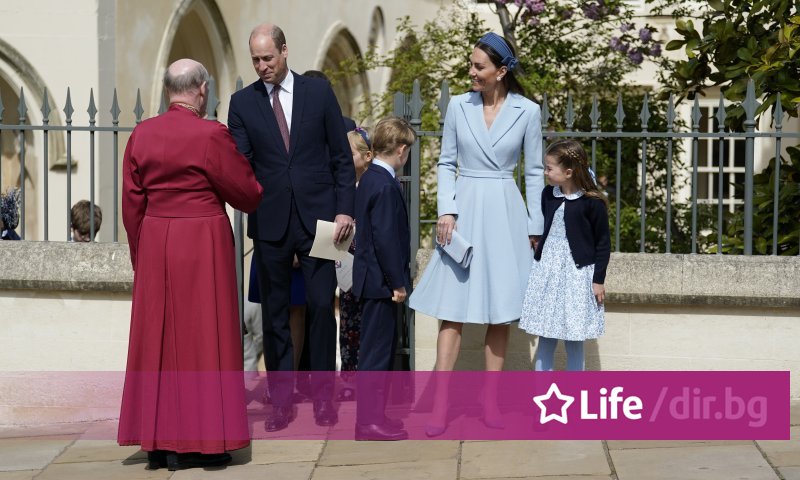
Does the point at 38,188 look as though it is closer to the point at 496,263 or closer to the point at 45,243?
the point at 45,243

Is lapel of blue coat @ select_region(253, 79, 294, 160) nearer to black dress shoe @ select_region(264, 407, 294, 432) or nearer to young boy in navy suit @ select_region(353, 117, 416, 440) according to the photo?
young boy in navy suit @ select_region(353, 117, 416, 440)

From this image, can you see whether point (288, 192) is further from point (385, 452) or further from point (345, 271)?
point (385, 452)

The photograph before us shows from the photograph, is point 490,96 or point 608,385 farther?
point 608,385

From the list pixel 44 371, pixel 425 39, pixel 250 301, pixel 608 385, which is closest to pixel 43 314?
pixel 44 371

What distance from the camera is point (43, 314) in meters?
7.45

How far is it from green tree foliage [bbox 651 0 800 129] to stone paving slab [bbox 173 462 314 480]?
3.42 meters

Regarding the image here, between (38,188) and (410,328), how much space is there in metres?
5.38

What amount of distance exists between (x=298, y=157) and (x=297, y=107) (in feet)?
0.78

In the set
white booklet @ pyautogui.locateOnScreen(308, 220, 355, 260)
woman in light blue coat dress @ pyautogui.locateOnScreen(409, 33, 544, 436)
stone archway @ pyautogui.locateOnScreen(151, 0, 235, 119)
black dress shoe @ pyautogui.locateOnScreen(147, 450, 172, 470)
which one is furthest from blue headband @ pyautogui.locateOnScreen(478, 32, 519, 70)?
stone archway @ pyautogui.locateOnScreen(151, 0, 235, 119)

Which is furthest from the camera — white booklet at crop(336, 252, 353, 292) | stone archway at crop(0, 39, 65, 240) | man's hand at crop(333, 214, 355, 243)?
stone archway at crop(0, 39, 65, 240)

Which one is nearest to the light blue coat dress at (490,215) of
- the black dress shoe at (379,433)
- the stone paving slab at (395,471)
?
the black dress shoe at (379,433)

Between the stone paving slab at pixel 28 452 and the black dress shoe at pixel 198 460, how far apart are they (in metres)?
0.70

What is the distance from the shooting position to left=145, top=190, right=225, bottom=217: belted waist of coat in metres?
5.76

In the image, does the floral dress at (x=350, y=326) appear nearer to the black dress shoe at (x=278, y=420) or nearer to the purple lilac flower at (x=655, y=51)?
the black dress shoe at (x=278, y=420)
